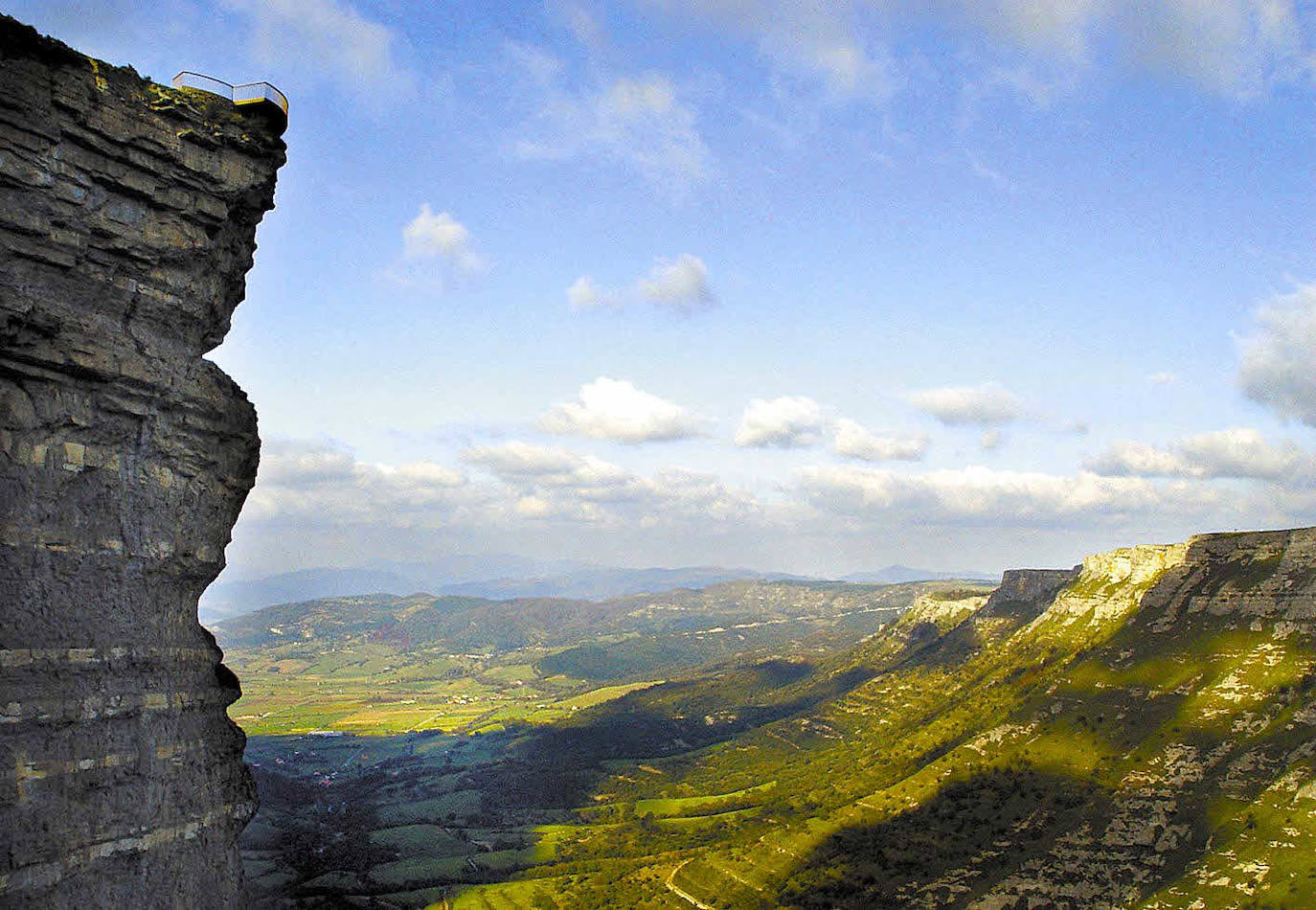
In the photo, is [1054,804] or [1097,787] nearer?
[1097,787]

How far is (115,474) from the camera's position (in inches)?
864

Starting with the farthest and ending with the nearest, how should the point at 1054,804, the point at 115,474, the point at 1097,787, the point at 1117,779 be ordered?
the point at 1054,804 → the point at 1097,787 → the point at 1117,779 → the point at 115,474

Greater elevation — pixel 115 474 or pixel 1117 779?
pixel 115 474

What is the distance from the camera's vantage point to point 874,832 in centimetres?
12350

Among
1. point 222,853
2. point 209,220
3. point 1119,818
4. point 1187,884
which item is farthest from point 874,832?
point 209,220

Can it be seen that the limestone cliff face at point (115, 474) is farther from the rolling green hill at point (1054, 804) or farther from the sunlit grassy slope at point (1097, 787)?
the sunlit grassy slope at point (1097, 787)

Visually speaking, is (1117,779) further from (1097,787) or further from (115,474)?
(115,474)

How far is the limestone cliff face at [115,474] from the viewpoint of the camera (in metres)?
19.9

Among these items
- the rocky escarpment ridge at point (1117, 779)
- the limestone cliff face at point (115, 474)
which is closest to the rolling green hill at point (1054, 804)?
the rocky escarpment ridge at point (1117, 779)

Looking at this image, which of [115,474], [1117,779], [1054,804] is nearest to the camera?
[115,474]

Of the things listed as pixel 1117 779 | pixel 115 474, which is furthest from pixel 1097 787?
pixel 115 474

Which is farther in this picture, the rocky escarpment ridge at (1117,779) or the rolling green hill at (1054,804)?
the rolling green hill at (1054,804)

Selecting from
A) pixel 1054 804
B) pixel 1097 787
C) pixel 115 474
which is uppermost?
pixel 115 474

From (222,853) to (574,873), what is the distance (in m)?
132
